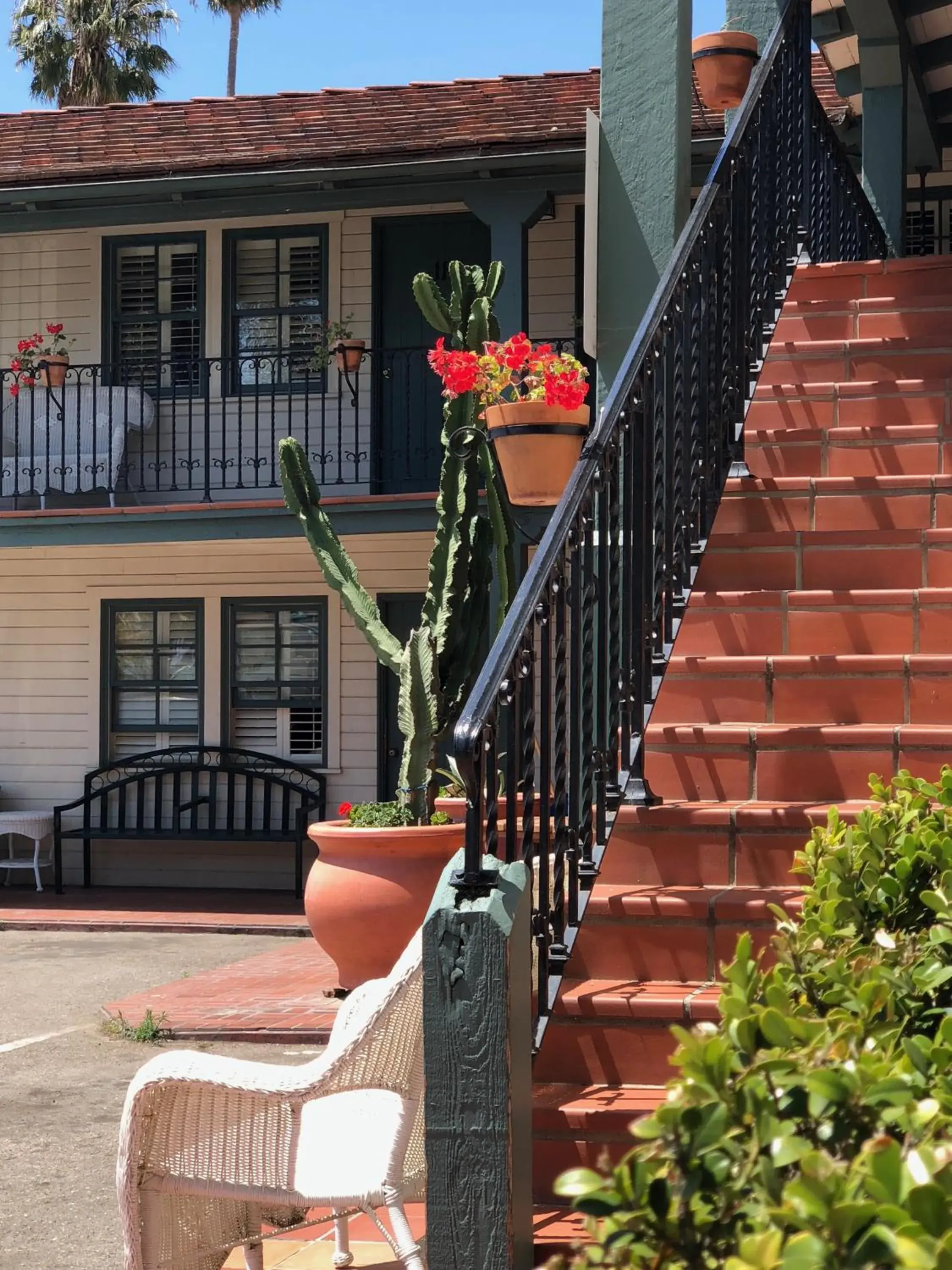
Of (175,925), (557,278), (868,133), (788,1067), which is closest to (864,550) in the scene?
(788,1067)

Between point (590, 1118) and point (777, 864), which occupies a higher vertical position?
point (777, 864)

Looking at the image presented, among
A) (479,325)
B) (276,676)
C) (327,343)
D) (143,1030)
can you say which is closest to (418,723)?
(143,1030)

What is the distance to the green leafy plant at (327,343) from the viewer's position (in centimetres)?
1356

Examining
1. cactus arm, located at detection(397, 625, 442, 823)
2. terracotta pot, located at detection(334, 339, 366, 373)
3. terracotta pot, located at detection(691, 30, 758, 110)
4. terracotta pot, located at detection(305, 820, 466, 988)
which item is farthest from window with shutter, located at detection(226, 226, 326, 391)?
terracotta pot, located at detection(305, 820, 466, 988)

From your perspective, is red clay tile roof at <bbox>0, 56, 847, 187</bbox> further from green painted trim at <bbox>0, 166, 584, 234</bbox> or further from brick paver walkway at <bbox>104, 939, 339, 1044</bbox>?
brick paver walkway at <bbox>104, 939, 339, 1044</bbox>

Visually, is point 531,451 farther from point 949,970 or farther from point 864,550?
point 949,970

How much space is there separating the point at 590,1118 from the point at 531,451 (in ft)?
11.0

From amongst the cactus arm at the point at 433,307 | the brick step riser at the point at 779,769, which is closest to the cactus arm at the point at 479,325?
the cactus arm at the point at 433,307

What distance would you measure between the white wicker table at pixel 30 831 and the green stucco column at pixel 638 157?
9076 millimetres

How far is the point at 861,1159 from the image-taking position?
125 centimetres

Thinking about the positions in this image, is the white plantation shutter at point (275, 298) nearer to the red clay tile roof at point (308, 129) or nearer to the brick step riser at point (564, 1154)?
the red clay tile roof at point (308, 129)

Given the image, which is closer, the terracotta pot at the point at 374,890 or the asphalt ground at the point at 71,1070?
the asphalt ground at the point at 71,1070

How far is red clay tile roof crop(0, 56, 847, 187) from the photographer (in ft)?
40.3

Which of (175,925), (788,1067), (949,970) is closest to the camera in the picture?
(788,1067)
